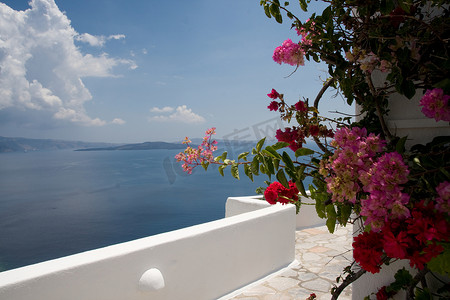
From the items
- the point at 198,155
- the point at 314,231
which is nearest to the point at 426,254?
the point at 198,155

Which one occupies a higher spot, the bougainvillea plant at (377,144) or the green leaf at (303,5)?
the green leaf at (303,5)

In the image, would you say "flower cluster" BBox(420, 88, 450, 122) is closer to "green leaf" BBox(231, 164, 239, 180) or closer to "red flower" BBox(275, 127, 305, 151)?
"red flower" BBox(275, 127, 305, 151)

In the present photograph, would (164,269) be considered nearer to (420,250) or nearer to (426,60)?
(420,250)

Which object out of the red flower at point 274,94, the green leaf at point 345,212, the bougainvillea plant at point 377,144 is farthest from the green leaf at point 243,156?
the green leaf at point 345,212

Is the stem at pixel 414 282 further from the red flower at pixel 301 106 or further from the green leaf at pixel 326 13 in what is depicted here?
the green leaf at pixel 326 13

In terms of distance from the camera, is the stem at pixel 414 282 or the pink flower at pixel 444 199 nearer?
the pink flower at pixel 444 199

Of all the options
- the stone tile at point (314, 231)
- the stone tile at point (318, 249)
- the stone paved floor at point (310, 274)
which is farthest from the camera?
the stone tile at point (314, 231)

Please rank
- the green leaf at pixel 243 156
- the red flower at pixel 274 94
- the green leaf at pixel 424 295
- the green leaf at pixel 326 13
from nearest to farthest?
the green leaf at pixel 424 295 < the green leaf at pixel 326 13 < the green leaf at pixel 243 156 < the red flower at pixel 274 94

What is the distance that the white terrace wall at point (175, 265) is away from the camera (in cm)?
202

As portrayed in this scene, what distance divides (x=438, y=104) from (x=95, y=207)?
162 ft

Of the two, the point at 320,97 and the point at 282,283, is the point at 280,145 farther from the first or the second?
the point at 282,283

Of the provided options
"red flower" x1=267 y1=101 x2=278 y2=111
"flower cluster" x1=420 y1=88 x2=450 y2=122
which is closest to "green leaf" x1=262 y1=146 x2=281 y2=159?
"red flower" x1=267 y1=101 x2=278 y2=111

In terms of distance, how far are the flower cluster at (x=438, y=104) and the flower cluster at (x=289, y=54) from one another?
70 centimetres

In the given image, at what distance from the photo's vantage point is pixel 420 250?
0.89 m
